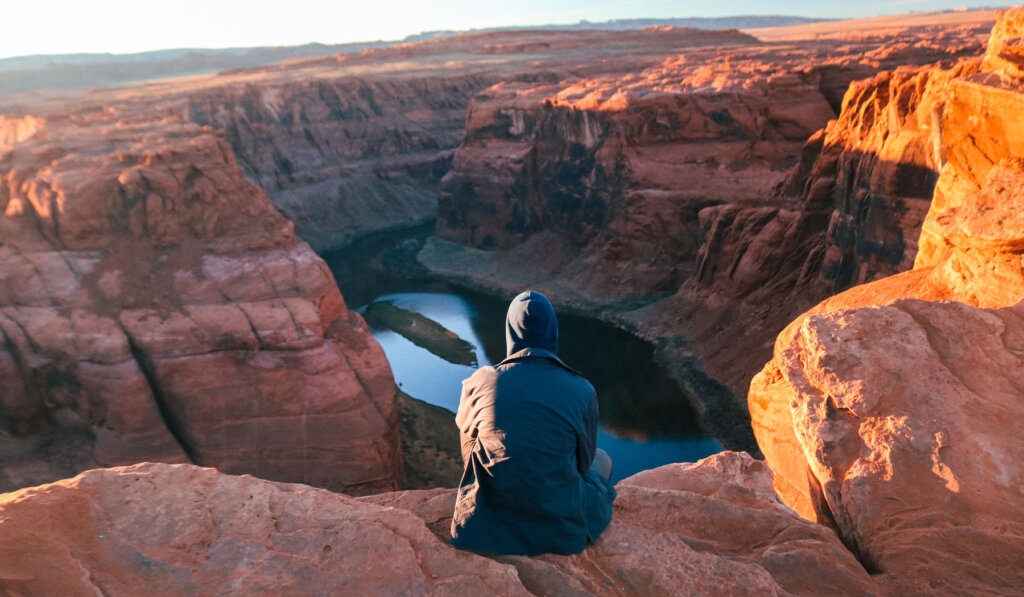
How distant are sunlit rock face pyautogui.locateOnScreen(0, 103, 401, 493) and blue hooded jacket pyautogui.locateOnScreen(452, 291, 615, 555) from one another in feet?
34.3

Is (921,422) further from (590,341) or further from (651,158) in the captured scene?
(651,158)

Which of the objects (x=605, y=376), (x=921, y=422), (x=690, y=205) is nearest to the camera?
(x=921, y=422)

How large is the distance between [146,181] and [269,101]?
126 ft

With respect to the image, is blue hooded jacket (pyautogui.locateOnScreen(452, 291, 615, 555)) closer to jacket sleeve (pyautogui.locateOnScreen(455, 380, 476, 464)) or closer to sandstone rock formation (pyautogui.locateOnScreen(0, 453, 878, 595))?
jacket sleeve (pyautogui.locateOnScreen(455, 380, 476, 464))

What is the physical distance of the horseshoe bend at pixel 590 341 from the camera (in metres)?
4.62

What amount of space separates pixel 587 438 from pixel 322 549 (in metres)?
1.87

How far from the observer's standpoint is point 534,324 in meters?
4.74

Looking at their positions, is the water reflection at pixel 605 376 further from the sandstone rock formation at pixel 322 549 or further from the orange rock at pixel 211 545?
the orange rock at pixel 211 545

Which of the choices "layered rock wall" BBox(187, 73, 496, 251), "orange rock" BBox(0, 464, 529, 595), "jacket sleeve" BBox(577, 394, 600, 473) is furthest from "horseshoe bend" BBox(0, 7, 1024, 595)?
"layered rock wall" BBox(187, 73, 496, 251)

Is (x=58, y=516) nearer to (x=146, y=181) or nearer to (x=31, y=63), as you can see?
(x=146, y=181)

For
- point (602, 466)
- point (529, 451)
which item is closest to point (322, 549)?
point (529, 451)

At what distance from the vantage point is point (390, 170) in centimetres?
5281

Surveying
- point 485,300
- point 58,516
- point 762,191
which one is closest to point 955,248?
→ point 58,516

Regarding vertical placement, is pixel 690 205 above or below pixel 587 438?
below
